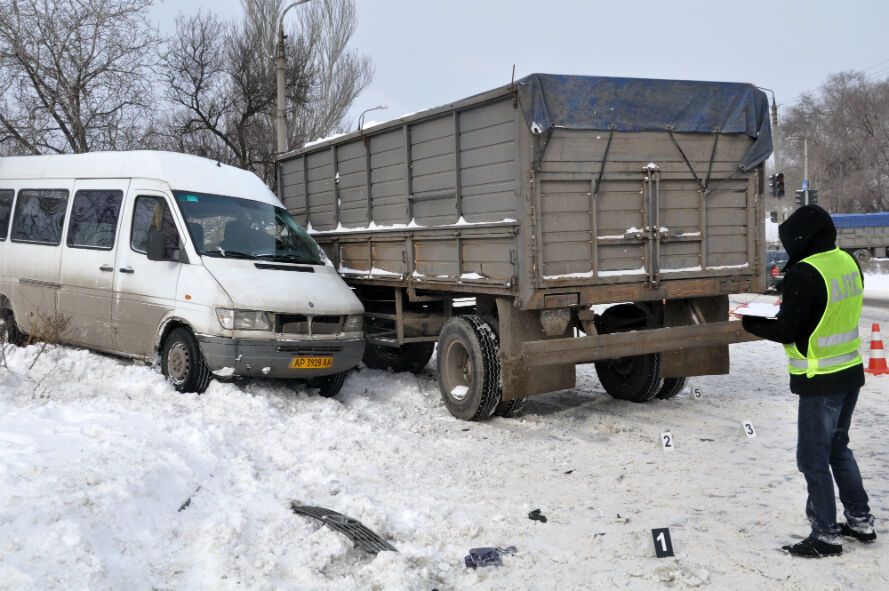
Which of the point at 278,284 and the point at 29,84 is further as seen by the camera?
the point at 29,84

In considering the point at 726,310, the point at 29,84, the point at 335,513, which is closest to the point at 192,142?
the point at 29,84

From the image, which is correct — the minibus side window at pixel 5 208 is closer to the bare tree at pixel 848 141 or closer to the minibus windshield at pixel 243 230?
the minibus windshield at pixel 243 230

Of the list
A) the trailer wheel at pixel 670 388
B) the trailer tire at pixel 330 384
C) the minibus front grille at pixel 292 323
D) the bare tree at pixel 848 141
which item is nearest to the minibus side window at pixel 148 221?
the minibus front grille at pixel 292 323

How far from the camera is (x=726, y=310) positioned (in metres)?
8.02

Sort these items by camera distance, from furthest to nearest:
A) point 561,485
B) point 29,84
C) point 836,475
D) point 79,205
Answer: point 29,84 → point 79,205 → point 561,485 → point 836,475

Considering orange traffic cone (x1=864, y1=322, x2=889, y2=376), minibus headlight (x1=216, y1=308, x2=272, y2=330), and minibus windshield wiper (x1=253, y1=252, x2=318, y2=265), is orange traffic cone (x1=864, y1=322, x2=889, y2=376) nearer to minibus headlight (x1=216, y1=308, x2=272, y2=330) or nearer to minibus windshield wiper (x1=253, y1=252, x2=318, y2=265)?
minibus windshield wiper (x1=253, y1=252, x2=318, y2=265)

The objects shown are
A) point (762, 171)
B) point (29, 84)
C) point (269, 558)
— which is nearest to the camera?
point (269, 558)

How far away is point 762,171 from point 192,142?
21515mm

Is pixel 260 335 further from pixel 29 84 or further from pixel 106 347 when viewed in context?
pixel 29 84

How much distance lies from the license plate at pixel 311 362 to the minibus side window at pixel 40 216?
3492 mm

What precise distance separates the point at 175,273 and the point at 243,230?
0.91 metres

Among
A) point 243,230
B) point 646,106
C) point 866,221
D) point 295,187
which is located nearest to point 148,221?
point 243,230

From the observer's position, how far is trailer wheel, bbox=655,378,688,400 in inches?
331

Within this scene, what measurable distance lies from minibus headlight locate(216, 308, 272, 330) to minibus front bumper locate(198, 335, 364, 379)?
0.13 metres
